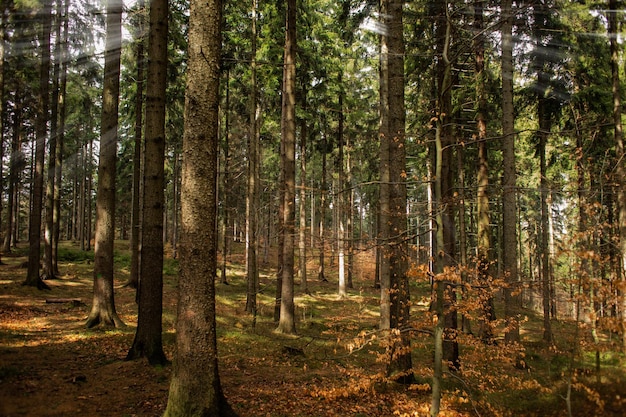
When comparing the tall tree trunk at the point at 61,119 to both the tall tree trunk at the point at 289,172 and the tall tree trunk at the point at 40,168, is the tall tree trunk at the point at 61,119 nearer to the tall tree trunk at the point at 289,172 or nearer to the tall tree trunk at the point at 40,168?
the tall tree trunk at the point at 40,168

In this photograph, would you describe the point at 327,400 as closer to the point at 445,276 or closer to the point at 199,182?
the point at 445,276

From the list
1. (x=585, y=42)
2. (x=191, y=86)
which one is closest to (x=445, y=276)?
(x=191, y=86)

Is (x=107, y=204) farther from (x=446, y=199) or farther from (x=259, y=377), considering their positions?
(x=446, y=199)

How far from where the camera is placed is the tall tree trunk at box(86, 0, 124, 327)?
10.1 metres

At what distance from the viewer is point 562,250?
549cm

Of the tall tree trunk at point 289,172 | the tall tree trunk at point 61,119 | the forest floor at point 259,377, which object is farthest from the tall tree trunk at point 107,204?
the tall tree trunk at point 61,119

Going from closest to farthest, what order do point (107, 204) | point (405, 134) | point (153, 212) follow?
point (405, 134) < point (153, 212) < point (107, 204)

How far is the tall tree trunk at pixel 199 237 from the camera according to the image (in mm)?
4832

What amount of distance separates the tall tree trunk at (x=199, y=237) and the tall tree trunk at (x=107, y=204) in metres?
6.13

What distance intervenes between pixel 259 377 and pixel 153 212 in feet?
14.9

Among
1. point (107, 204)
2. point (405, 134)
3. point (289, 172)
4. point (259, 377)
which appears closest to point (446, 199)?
point (405, 134)

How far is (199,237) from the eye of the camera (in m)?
4.98

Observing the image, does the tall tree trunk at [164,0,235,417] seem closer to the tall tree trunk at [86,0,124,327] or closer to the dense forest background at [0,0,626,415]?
the dense forest background at [0,0,626,415]

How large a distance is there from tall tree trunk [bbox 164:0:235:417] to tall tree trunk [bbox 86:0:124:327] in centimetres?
613
